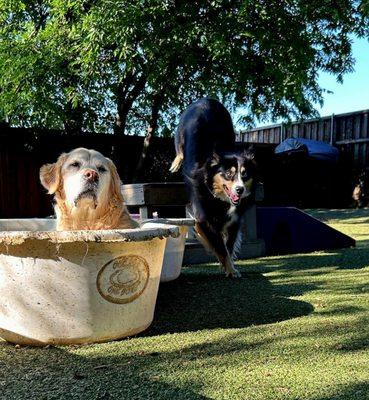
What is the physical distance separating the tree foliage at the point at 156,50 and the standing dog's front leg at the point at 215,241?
333cm

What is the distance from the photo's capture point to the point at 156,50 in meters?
7.09

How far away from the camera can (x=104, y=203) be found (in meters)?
2.67

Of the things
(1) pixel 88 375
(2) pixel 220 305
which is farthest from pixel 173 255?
(1) pixel 88 375

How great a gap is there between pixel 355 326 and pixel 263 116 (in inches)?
307

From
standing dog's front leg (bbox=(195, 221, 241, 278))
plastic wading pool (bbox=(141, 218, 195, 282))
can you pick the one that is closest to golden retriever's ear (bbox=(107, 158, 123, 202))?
plastic wading pool (bbox=(141, 218, 195, 282))

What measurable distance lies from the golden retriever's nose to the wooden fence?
10506 mm

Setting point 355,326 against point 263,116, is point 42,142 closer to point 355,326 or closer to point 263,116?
point 263,116

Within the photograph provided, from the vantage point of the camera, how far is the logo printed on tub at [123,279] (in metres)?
2.29

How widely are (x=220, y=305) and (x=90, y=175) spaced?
119 centimetres

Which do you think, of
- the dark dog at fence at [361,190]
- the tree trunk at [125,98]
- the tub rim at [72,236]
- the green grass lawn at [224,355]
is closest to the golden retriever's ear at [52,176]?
the tub rim at [72,236]

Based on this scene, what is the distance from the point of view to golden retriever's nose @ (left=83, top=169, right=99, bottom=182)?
2533 mm

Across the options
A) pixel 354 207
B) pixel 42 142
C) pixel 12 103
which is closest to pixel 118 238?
pixel 12 103

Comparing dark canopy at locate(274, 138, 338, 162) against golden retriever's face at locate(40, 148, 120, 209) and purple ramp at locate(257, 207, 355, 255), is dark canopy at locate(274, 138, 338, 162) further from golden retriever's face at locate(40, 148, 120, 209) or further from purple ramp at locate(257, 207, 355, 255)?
golden retriever's face at locate(40, 148, 120, 209)

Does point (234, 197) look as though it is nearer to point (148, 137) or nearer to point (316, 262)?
point (316, 262)
